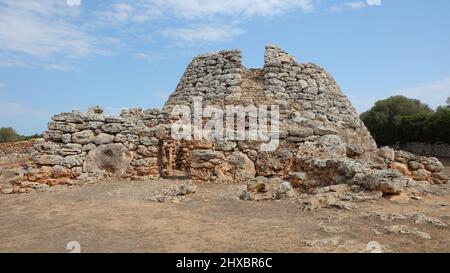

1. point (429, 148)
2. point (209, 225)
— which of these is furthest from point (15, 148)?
point (429, 148)

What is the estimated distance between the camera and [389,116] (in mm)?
31312

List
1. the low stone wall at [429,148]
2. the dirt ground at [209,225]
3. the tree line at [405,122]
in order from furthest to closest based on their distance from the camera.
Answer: the tree line at [405,122]
the low stone wall at [429,148]
the dirt ground at [209,225]

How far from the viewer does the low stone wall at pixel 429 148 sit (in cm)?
2379

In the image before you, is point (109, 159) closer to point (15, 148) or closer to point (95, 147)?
point (95, 147)

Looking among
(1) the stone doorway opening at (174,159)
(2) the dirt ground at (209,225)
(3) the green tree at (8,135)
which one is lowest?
(2) the dirt ground at (209,225)

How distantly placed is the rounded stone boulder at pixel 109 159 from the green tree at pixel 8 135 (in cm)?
3305

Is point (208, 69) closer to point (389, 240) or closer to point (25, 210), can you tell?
point (25, 210)

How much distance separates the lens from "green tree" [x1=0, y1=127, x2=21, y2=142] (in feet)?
123

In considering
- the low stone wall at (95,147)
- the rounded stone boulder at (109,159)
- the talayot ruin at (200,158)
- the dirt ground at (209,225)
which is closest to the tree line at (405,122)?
the talayot ruin at (200,158)

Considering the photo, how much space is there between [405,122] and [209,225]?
27.0 metres

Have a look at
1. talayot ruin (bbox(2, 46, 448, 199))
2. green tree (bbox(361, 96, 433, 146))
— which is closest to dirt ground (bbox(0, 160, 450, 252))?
talayot ruin (bbox(2, 46, 448, 199))

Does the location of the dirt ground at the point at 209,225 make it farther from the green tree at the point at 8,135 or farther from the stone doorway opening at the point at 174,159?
the green tree at the point at 8,135

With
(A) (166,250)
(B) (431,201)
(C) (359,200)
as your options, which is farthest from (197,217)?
(B) (431,201)

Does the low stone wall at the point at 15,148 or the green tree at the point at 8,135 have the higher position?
the green tree at the point at 8,135
